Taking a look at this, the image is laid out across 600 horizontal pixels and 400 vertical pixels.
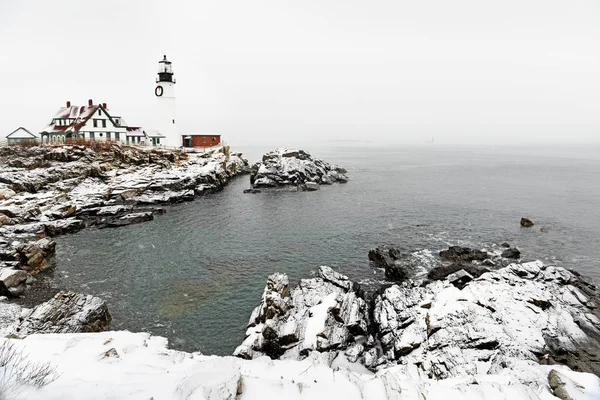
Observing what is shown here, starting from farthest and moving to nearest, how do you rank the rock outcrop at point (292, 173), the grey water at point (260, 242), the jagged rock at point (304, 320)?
the rock outcrop at point (292, 173)
the grey water at point (260, 242)
the jagged rock at point (304, 320)

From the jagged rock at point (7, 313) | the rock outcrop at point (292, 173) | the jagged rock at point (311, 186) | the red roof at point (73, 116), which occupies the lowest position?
the jagged rock at point (7, 313)

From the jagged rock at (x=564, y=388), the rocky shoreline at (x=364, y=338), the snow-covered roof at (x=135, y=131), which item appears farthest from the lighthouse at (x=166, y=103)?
the jagged rock at (x=564, y=388)

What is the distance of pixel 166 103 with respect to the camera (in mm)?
82812

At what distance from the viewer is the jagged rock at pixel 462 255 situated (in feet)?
106

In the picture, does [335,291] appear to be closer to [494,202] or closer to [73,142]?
[494,202]

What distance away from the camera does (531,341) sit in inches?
690

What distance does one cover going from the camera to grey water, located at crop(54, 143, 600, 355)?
24.7 meters

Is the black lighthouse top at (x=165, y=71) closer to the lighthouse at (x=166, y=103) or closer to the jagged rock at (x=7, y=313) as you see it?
the lighthouse at (x=166, y=103)

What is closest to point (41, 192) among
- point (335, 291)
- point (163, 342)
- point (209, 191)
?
point (209, 191)

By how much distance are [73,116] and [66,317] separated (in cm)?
6836

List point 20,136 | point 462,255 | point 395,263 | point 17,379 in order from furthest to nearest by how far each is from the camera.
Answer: point 20,136, point 462,255, point 395,263, point 17,379

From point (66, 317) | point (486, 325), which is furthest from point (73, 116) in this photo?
point (486, 325)

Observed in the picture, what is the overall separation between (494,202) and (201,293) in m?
54.2

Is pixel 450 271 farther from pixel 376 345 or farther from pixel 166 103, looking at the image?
pixel 166 103
